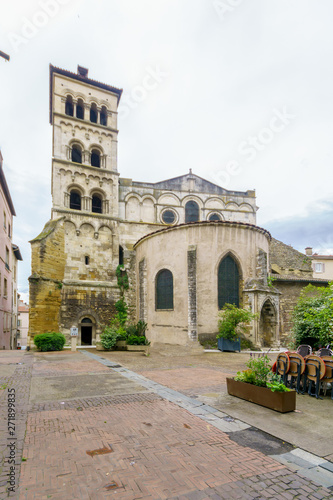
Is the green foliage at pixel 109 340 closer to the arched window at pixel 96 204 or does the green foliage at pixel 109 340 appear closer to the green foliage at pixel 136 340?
the green foliage at pixel 136 340

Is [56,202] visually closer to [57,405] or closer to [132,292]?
[132,292]

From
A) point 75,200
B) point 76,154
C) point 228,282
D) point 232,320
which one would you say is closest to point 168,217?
point 75,200

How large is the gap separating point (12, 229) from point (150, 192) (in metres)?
12.8

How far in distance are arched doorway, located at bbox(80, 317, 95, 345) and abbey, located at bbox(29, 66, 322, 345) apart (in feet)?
0.24

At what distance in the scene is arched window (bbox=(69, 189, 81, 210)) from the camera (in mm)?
23952

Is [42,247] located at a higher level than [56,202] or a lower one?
lower

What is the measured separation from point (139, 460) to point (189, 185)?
25259 mm

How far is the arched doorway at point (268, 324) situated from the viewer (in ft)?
57.6

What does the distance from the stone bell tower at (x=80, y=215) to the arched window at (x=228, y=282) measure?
900 centimetres

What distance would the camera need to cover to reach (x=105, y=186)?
80.6 feet

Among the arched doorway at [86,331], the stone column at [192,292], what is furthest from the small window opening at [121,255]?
the stone column at [192,292]

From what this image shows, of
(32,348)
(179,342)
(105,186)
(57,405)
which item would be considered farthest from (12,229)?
(57,405)

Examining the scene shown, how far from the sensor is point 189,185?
27469 mm

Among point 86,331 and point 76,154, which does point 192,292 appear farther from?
point 76,154
